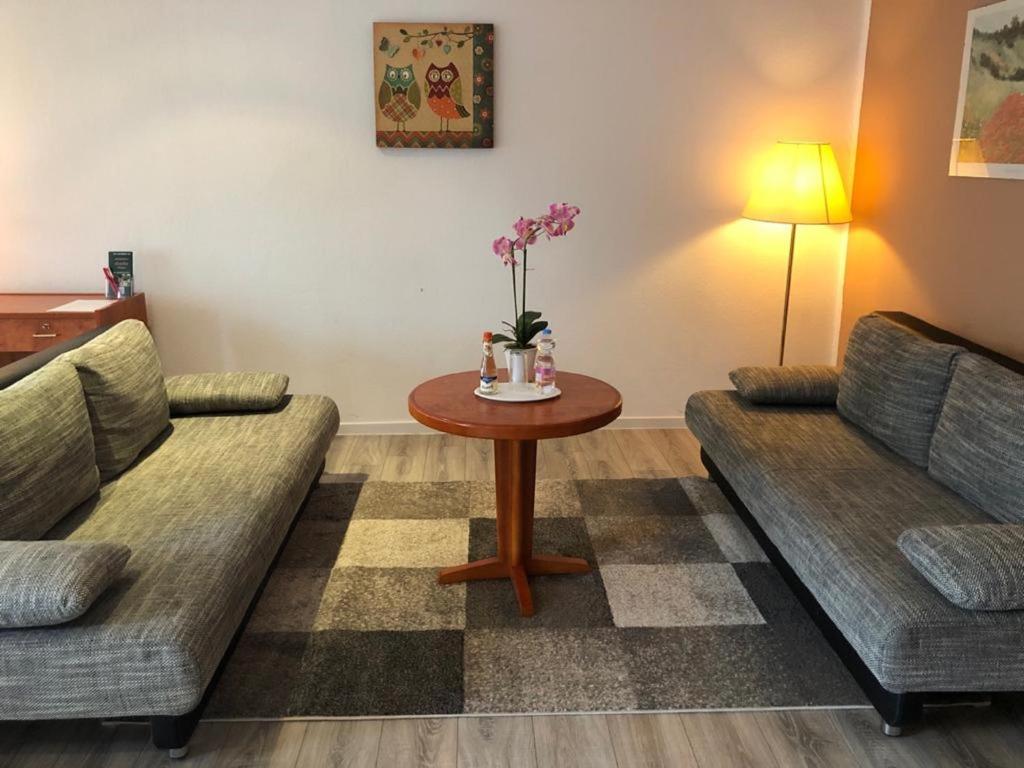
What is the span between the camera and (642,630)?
263 cm

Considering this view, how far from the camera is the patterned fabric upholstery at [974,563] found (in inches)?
78.2

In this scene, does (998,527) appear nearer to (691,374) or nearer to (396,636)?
(396,636)

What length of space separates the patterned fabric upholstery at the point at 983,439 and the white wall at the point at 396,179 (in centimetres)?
168

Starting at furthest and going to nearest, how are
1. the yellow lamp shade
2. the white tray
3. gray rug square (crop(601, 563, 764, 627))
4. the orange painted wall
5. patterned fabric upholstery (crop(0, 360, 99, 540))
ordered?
the yellow lamp shade < the orange painted wall < the white tray < gray rug square (crop(601, 563, 764, 627)) < patterned fabric upholstery (crop(0, 360, 99, 540))

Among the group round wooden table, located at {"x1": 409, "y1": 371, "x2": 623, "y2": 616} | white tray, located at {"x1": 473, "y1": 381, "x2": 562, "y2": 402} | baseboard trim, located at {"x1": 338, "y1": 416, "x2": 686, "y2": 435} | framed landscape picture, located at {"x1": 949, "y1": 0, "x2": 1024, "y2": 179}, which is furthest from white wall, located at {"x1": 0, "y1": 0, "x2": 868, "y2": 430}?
white tray, located at {"x1": 473, "y1": 381, "x2": 562, "y2": 402}

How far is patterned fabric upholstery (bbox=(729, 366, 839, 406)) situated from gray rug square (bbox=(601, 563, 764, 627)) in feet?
2.64

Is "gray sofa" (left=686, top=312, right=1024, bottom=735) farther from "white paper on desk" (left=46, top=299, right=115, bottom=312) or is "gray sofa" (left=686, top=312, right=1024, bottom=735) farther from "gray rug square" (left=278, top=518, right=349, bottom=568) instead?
"white paper on desk" (left=46, top=299, right=115, bottom=312)

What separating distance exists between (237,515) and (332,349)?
185cm

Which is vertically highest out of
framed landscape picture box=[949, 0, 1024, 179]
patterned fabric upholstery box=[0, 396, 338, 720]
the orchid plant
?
framed landscape picture box=[949, 0, 1024, 179]

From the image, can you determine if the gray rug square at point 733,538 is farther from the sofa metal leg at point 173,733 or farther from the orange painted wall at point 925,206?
the sofa metal leg at point 173,733

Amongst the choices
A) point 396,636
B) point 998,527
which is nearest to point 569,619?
point 396,636

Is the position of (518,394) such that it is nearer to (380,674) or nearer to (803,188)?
(380,674)

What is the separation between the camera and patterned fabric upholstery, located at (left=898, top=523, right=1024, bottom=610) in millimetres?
1986

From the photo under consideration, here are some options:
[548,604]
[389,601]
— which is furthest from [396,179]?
[548,604]
